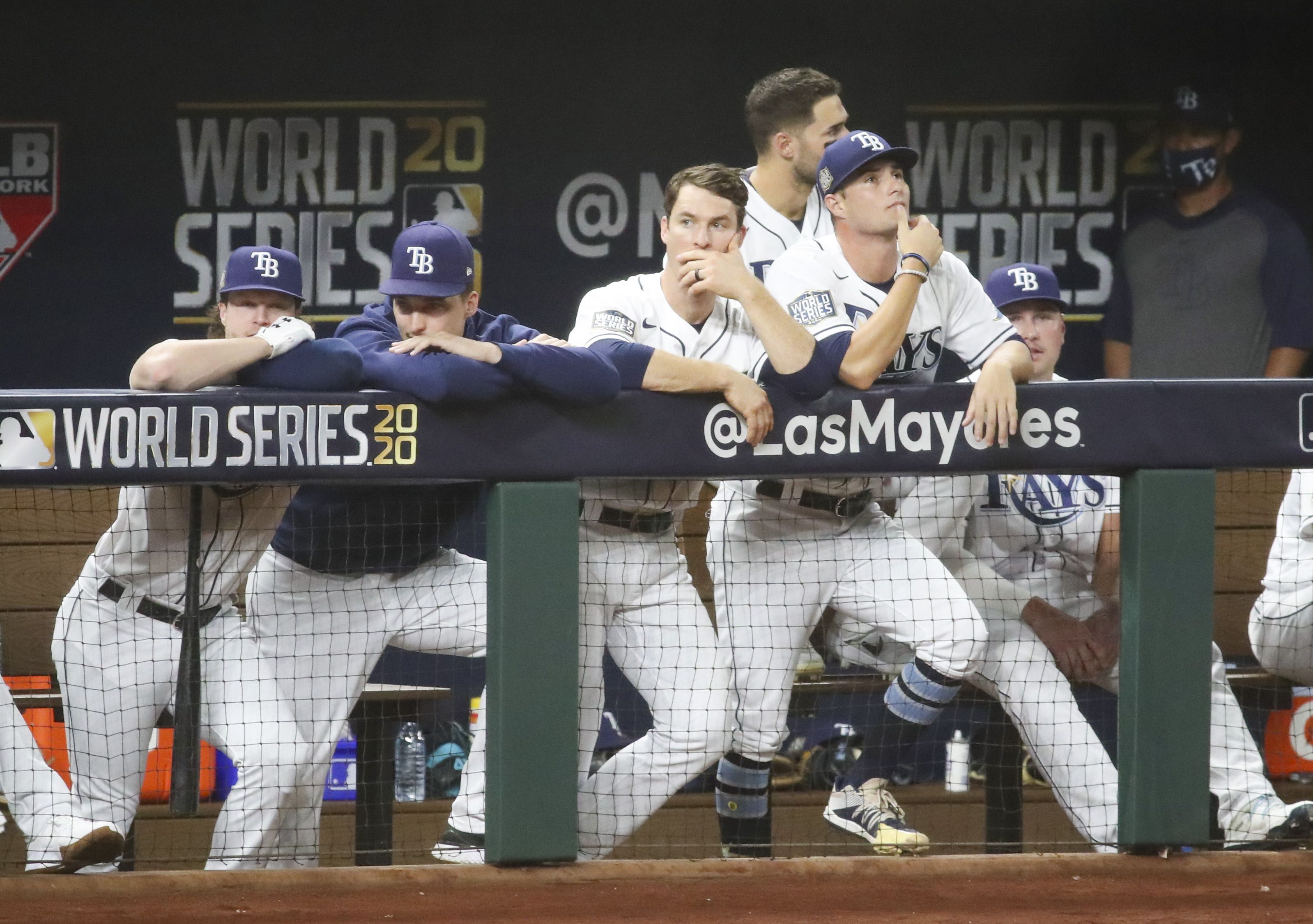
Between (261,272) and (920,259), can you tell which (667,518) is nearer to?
(920,259)

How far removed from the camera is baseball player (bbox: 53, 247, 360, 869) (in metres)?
2.62

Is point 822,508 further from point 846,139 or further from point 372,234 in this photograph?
point 372,234

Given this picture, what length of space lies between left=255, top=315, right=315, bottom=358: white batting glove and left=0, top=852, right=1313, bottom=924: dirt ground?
2.78 ft

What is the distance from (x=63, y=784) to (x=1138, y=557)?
6.15ft

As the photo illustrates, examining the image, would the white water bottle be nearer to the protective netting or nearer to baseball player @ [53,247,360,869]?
the protective netting

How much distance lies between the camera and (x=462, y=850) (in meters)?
2.60

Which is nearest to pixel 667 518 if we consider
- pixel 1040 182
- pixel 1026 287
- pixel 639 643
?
pixel 639 643

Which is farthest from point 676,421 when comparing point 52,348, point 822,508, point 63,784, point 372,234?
point 52,348

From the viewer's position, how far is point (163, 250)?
4133 mm

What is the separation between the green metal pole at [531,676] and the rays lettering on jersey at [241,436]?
0.72ft

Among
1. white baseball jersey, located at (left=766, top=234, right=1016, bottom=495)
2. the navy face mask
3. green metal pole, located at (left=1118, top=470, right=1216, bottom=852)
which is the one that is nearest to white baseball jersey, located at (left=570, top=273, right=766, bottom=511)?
white baseball jersey, located at (left=766, top=234, right=1016, bottom=495)

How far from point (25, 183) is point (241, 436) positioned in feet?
6.80

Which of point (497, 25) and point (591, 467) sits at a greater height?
point (497, 25)

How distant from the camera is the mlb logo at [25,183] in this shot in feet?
13.3
